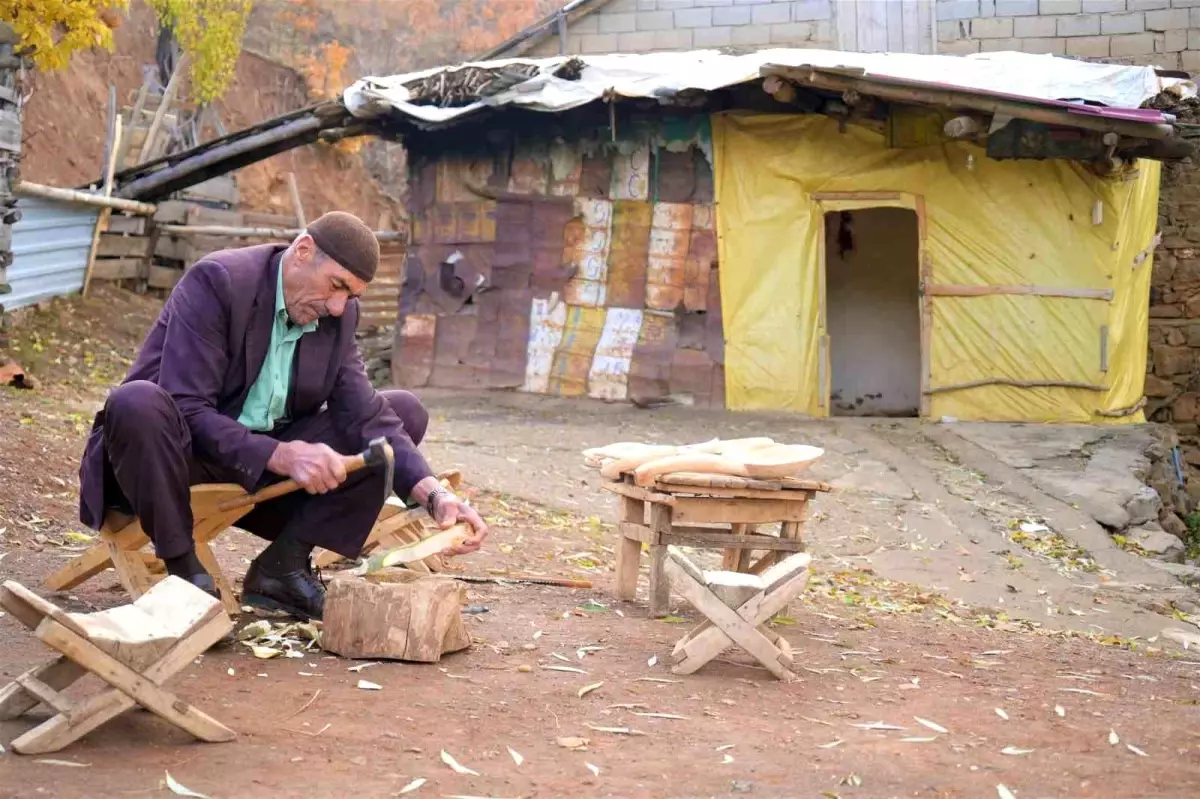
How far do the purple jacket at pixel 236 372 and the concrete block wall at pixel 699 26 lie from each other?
37.9ft

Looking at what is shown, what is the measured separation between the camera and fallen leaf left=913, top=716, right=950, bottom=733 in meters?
3.58

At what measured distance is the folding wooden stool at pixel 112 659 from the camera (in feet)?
9.39

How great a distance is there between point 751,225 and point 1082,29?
4789 mm

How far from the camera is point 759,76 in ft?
35.7

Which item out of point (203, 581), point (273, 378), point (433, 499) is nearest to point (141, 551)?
point (203, 581)

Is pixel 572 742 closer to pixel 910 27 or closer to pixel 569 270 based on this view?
pixel 569 270

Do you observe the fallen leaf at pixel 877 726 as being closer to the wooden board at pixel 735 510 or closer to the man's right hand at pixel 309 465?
the wooden board at pixel 735 510

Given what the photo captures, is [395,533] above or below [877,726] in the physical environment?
above

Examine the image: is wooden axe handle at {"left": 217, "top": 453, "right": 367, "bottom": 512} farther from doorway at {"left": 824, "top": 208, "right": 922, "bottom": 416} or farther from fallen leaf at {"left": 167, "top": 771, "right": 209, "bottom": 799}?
doorway at {"left": 824, "top": 208, "right": 922, "bottom": 416}

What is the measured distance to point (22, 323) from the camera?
13086mm

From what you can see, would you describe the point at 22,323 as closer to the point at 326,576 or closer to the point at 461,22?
the point at 326,576

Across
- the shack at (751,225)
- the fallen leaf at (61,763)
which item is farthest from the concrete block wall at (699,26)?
the fallen leaf at (61,763)

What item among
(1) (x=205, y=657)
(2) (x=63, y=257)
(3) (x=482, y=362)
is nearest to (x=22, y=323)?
(2) (x=63, y=257)

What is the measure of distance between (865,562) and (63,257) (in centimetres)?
1005
